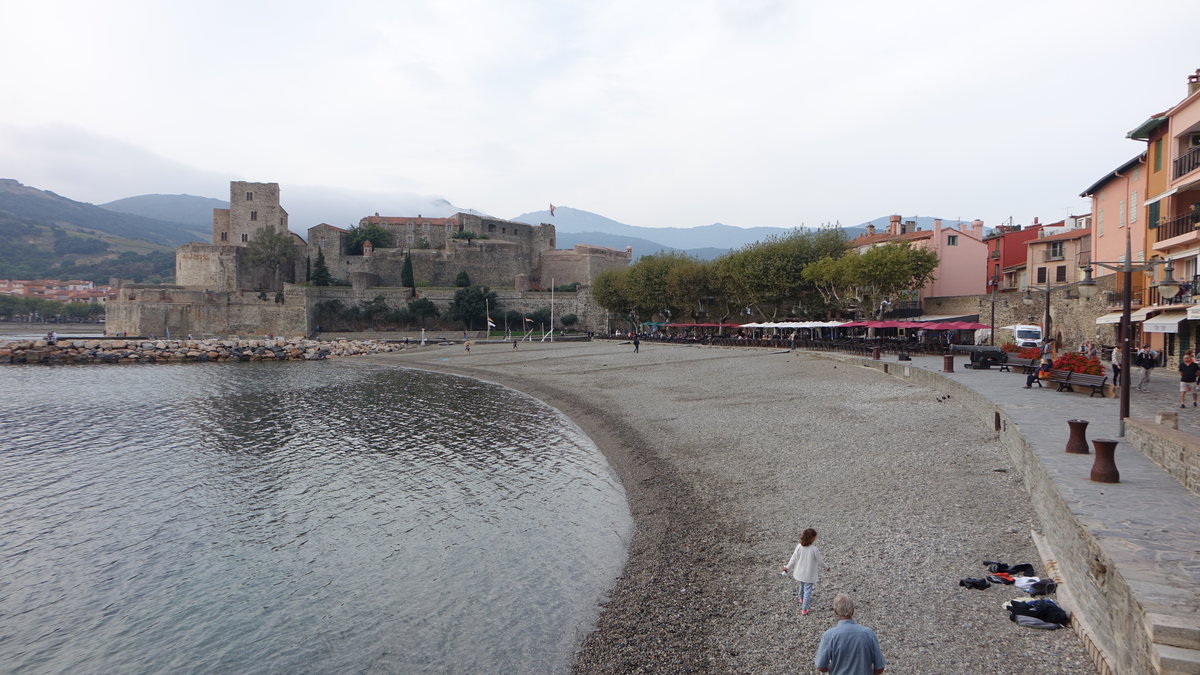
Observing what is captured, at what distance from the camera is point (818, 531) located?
922 centimetres

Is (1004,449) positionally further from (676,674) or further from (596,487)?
(676,674)

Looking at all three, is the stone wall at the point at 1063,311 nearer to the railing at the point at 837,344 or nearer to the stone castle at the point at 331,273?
the railing at the point at 837,344

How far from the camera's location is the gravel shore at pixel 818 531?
6328 millimetres

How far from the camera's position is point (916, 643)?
6.10 meters

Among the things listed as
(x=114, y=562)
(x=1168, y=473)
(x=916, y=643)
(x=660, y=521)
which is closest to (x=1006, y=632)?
(x=916, y=643)

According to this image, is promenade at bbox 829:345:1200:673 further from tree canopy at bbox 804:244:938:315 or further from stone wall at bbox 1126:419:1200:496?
tree canopy at bbox 804:244:938:315

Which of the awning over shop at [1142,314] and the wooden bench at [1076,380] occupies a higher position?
the awning over shop at [1142,314]

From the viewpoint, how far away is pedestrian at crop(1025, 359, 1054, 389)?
16.0 m

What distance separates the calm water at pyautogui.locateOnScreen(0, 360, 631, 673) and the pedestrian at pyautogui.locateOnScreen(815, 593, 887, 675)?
3340mm

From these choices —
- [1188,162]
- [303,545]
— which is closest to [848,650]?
[303,545]

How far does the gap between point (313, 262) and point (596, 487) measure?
67646 mm

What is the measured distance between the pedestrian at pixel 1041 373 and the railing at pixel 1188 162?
323 inches

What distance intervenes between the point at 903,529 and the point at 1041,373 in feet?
32.4

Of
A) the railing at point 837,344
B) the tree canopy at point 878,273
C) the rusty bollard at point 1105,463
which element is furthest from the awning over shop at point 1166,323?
the tree canopy at point 878,273
